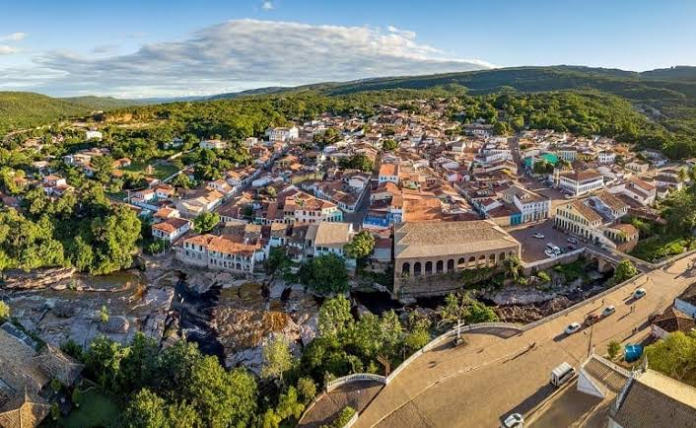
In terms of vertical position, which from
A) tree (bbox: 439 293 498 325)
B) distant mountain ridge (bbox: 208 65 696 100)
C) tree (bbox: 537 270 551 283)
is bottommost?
tree (bbox: 537 270 551 283)

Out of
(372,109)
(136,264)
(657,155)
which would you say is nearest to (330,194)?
(136,264)

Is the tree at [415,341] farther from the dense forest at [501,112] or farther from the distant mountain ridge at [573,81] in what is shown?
the distant mountain ridge at [573,81]

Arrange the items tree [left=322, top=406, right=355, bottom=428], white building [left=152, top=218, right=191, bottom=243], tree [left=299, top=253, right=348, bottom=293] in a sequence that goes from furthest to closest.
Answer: white building [left=152, top=218, right=191, bottom=243], tree [left=299, top=253, right=348, bottom=293], tree [left=322, top=406, right=355, bottom=428]

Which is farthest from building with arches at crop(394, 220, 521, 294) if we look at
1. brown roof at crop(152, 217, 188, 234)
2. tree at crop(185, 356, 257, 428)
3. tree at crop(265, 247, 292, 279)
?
brown roof at crop(152, 217, 188, 234)

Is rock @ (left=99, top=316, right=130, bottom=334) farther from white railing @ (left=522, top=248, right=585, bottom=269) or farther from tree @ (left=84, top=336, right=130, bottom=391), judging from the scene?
white railing @ (left=522, top=248, right=585, bottom=269)

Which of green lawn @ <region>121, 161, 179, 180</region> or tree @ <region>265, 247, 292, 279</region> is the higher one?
green lawn @ <region>121, 161, 179, 180</region>

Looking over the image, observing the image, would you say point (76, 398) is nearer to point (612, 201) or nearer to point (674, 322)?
point (674, 322)

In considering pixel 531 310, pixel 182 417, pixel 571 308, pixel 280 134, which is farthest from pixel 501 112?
pixel 182 417

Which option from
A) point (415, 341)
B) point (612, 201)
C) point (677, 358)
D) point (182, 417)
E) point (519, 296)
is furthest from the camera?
point (612, 201)
